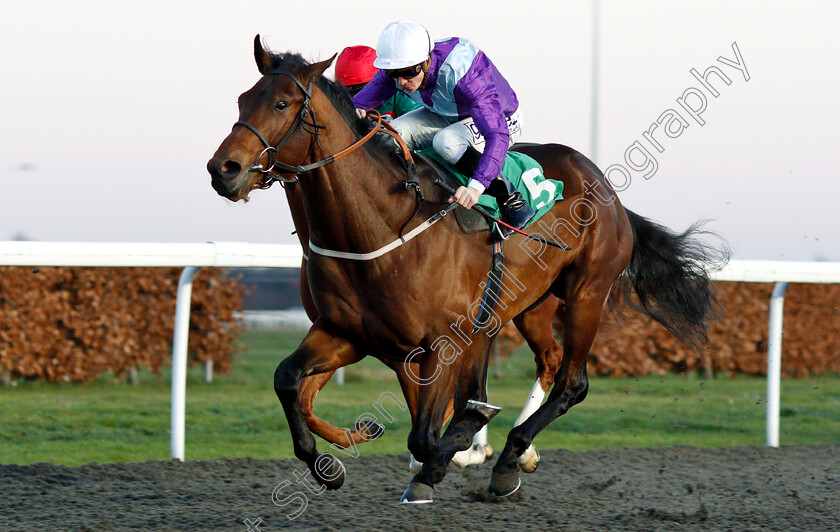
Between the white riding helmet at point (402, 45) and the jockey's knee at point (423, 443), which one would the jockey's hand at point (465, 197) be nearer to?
the white riding helmet at point (402, 45)

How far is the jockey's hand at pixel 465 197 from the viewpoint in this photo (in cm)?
327

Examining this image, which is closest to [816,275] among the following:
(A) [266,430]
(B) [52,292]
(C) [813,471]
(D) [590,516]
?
(C) [813,471]

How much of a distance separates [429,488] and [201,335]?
15.6 ft

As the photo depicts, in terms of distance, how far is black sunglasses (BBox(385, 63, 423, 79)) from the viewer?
3326 millimetres

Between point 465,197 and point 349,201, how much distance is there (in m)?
0.44

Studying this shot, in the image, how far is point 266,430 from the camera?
6199 millimetres

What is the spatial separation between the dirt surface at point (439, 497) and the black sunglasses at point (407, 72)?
1.57m

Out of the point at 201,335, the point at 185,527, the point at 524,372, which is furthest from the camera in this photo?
the point at 524,372

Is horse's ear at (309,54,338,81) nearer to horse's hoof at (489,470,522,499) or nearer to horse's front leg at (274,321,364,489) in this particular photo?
horse's front leg at (274,321,364,489)

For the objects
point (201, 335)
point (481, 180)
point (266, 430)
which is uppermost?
point (481, 180)

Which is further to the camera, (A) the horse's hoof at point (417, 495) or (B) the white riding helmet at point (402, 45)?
(A) the horse's hoof at point (417, 495)

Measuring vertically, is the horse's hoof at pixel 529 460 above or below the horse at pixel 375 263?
below

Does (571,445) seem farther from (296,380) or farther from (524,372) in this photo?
(524,372)

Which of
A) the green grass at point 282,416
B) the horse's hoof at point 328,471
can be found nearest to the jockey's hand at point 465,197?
the horse's hoof at point 328,471
